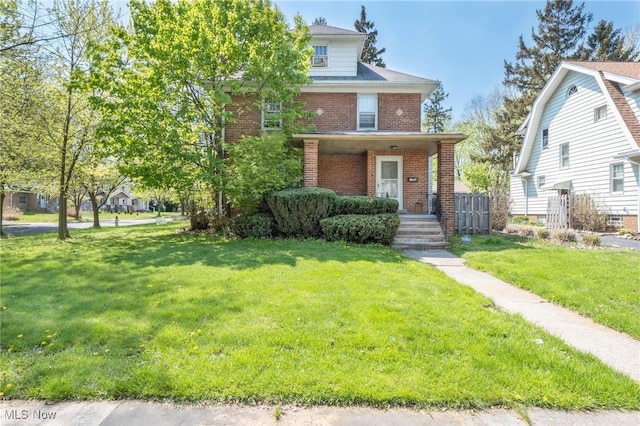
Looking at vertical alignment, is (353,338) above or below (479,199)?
below

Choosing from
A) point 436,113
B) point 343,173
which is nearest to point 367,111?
point 343,173

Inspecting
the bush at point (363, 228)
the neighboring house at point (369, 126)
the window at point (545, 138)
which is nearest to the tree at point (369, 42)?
the window at point (545, 138)

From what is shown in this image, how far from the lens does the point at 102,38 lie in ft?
37.4

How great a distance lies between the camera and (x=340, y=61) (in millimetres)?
14688

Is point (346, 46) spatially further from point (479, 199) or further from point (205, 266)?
point (205, 266)

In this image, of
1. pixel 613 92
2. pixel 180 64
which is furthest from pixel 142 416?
pixel 613 92

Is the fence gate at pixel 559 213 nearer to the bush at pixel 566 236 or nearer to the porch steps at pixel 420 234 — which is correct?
the bush at pixel 566 236

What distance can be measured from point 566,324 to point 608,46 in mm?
31313

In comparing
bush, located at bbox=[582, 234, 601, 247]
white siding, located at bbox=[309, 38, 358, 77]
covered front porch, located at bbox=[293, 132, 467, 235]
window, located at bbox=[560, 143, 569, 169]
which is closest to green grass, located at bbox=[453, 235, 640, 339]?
bush, located at bbox=[582, 234, 601, 247]

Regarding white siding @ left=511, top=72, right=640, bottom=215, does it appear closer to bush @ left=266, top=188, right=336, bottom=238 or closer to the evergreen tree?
the evergreen tree

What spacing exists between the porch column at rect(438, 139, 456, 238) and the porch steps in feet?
1.43

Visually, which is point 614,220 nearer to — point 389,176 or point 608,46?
point 389,176

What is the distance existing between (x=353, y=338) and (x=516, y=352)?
158 cm

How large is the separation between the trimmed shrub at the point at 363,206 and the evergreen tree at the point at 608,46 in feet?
87.5
